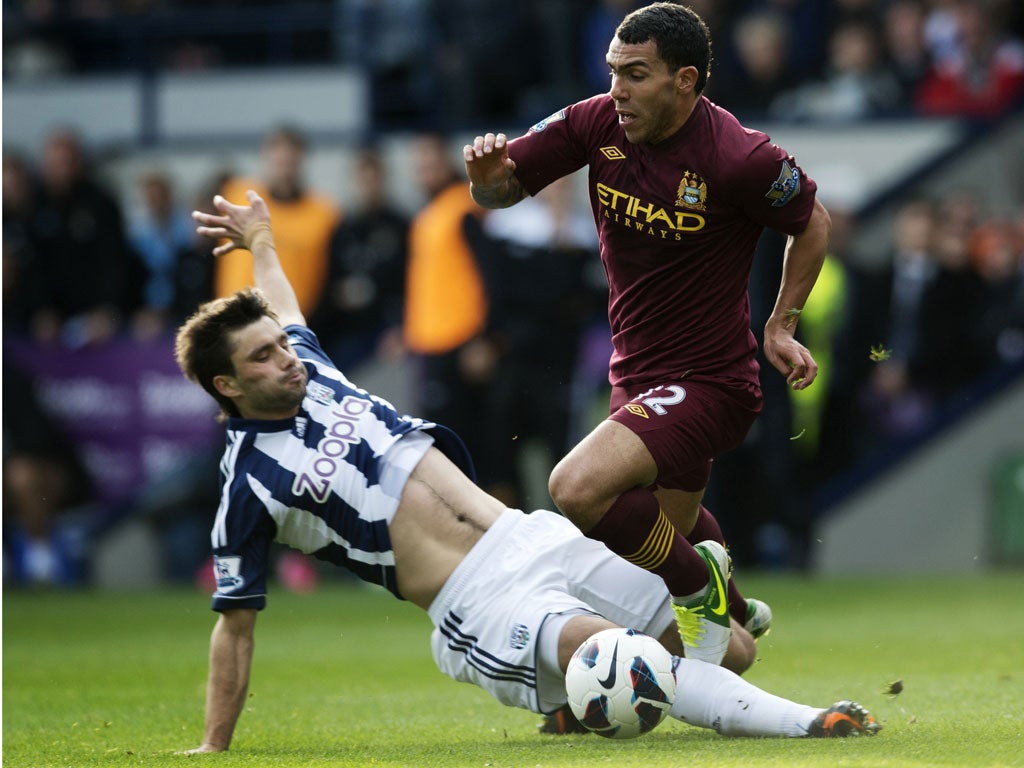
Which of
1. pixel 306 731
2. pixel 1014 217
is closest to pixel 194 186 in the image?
pixel 1014 217

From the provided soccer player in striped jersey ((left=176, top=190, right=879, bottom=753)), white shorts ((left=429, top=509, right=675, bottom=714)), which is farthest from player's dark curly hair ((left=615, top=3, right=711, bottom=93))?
white shorts ((left=429, top=509, right=675, bottom=714))

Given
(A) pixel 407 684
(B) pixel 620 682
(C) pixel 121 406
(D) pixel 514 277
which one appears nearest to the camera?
(B) pixel 620 682

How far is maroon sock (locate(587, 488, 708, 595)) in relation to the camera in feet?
18.7

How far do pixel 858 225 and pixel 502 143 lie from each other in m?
8.88

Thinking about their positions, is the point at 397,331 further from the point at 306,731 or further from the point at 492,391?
the point at 306,731

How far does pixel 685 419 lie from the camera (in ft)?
19.3

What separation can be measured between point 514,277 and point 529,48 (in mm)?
4550

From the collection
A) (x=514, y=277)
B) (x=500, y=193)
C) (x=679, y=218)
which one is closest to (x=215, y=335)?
(x=500, y=193)

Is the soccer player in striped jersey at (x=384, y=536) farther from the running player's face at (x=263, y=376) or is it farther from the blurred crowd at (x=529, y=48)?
the blurred crowd at (x=529, y=48)

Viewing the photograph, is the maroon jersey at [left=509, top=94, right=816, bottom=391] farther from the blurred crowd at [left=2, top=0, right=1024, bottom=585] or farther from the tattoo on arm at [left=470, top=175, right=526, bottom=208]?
the blurred crowd at [left=2, top=0, right=1024, bottom=585]

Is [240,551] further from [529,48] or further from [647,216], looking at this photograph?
[529,48]

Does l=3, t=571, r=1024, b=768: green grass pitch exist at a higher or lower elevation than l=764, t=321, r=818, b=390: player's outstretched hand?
lower

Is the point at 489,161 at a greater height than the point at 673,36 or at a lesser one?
lesser

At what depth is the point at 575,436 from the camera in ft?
41.5
